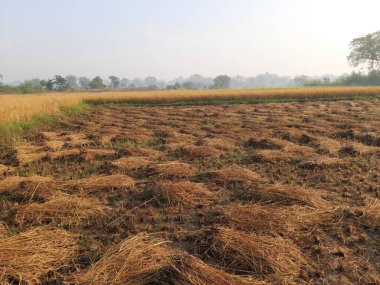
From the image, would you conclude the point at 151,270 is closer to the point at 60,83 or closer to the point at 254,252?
the point at 254,252

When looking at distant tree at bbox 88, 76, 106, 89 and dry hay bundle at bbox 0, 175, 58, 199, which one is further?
distant tree at bbox 88, 76, 106, 89

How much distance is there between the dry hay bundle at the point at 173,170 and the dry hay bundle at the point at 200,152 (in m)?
1.04

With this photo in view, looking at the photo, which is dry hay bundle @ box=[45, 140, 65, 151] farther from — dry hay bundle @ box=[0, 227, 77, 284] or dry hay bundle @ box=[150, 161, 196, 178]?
dry hay bundle @ box=[0, 227, 77, 284]

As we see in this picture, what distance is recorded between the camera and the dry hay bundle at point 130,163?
22.1 feet

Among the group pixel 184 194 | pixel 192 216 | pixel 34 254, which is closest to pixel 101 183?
pixel 184 194

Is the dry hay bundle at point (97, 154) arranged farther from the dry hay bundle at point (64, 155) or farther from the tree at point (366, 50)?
the tree at point (366, 50)

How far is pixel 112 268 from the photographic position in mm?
3115

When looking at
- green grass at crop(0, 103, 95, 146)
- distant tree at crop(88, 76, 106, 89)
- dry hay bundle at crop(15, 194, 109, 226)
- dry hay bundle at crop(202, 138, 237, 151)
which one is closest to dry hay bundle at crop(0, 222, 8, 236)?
dry hay bundle at crop(15, 194, 109, 226)

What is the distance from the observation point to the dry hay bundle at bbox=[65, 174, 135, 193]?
5566mm

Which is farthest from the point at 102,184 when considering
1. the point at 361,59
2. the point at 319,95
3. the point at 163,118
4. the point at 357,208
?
the point at 361,59

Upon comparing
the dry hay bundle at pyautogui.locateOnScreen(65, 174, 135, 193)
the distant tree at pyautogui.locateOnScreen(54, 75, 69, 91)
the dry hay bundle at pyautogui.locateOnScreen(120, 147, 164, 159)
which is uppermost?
the distant tree at pyautogui.locateOnScreen(54, 75, 69, 91)

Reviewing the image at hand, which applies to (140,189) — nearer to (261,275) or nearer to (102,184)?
(102,184)

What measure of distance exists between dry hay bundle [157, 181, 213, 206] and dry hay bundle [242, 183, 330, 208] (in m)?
0.59

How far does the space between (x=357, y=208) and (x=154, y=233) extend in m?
2.81
